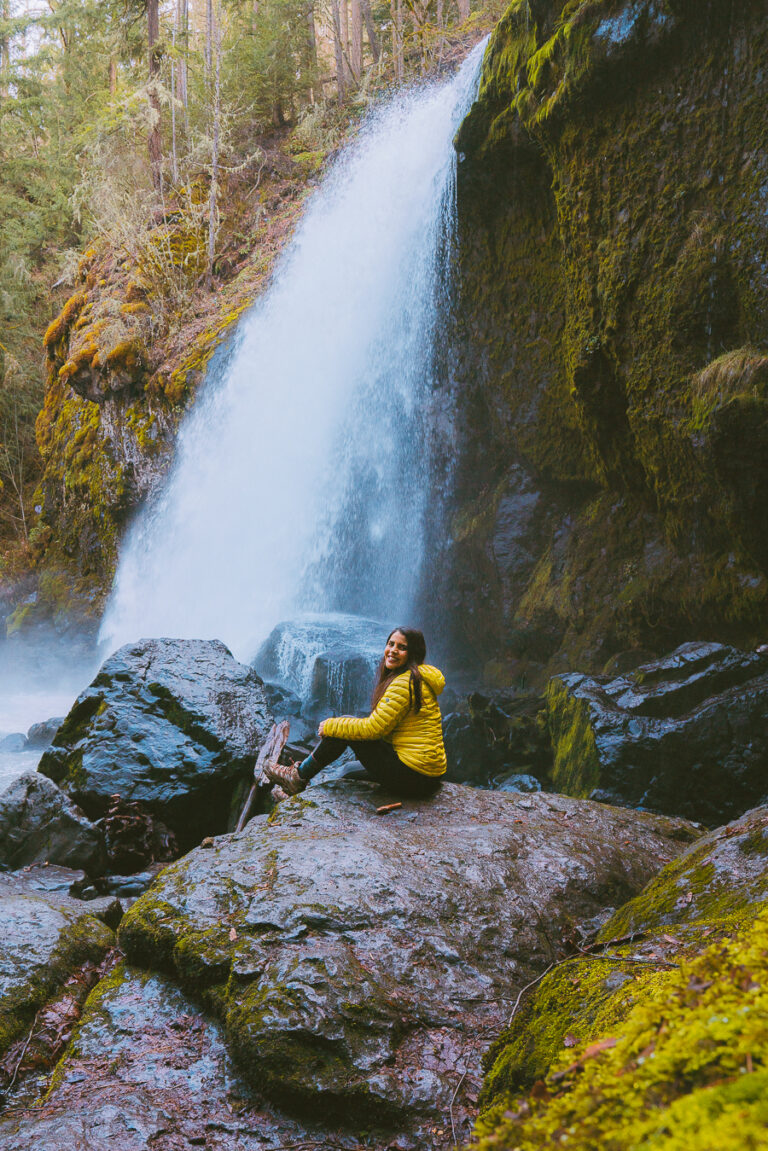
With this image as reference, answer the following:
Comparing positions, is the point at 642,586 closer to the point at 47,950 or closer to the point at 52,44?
the point at 47,950

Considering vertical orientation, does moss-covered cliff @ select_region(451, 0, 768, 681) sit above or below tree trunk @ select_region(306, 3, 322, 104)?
below

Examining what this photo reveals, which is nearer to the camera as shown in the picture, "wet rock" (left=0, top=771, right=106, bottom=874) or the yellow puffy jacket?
the yellow puffy jacket

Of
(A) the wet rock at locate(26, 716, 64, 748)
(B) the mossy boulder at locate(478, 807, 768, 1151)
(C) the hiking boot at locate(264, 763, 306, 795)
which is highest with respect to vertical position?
(B) the mossy boulder at locate(478, 807, 768, 1151)

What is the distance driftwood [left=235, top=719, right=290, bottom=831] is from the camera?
5.63 meters

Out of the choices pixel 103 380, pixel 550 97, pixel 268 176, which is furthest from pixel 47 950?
pixel 268 176

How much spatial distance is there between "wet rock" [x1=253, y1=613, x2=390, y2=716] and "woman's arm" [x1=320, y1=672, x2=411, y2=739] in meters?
5.16

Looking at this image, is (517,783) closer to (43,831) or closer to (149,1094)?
(43,831)

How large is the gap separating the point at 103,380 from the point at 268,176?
7.67 metres

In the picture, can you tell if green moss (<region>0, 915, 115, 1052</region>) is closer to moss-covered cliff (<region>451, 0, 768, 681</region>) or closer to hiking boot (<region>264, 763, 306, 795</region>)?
hiking boot (<region>264, 763, 306, 795</region>)

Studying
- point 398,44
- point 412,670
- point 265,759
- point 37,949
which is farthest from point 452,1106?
point 398,44

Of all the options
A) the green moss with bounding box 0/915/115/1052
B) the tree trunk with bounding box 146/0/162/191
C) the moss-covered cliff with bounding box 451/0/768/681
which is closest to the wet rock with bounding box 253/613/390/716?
the moss-covered cliff with bounding box 451/0/768/681

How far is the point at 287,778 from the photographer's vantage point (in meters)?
5.07

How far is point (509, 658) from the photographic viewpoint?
10297mm

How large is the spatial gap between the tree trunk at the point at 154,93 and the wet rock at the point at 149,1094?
19745 millimetres
